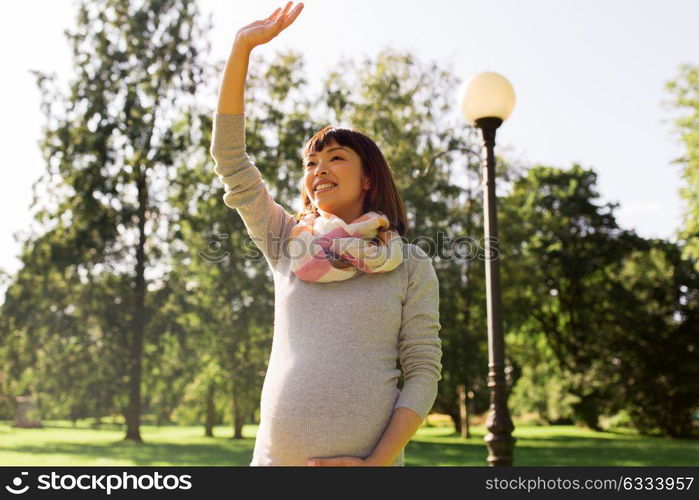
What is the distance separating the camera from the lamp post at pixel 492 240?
625 cm

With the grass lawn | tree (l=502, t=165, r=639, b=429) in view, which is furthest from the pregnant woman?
tree (l=502, t=165, r=639, b=429)

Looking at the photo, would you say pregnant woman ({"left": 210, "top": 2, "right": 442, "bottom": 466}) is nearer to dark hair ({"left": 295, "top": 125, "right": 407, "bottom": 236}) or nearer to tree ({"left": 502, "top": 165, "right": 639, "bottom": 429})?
dark hair ({"left": 295, "top": 125, "right": 407, "bottom": 236})

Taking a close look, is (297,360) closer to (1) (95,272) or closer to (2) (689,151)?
(2) (689,151)

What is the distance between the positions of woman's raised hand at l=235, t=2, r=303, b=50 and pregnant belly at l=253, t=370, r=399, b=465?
98 centimetres

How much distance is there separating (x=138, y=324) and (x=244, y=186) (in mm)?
19627

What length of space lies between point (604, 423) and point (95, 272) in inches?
861

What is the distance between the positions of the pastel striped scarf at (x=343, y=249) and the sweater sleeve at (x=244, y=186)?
0.30ft

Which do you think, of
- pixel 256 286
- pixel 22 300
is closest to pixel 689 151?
pixel 256 286

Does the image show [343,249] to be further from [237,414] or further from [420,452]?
[237,414]

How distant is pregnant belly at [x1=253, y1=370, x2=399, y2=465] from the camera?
1.74 m

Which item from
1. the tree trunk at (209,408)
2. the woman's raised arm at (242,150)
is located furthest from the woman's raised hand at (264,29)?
the tree trunk at (209,408)

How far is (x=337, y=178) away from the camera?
207cm

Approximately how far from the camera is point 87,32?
68.9ft

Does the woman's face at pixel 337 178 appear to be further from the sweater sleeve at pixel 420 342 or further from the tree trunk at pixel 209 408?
the tree trunk at pixel 209 408
